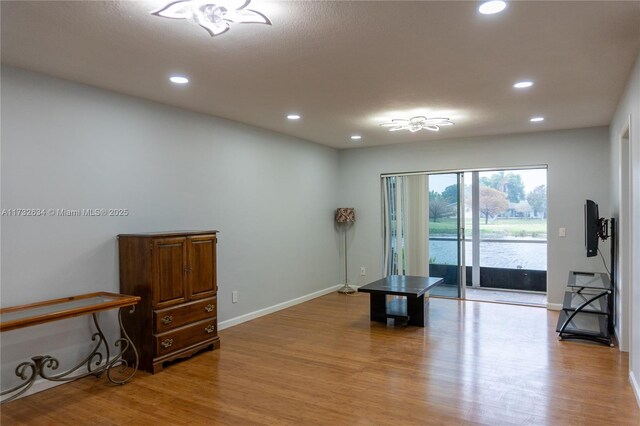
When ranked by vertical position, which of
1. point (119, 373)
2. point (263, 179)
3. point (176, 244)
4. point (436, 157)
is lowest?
point (119, 373)

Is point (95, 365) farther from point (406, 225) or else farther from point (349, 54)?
point (406, 225)

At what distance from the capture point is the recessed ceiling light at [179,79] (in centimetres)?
350

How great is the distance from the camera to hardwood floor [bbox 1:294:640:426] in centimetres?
285

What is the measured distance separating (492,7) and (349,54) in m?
1.00

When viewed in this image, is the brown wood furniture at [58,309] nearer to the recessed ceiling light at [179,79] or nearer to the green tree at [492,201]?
the recessed ceiling light at [179,79]

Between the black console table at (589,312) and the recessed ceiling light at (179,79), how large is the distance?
4442 mm

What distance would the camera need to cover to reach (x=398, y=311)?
207 inches

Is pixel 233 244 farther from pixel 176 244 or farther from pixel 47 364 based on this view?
pixel 47 364

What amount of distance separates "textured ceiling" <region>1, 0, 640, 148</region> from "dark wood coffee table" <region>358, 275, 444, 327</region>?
2071mm

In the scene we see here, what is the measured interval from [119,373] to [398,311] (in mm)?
3150

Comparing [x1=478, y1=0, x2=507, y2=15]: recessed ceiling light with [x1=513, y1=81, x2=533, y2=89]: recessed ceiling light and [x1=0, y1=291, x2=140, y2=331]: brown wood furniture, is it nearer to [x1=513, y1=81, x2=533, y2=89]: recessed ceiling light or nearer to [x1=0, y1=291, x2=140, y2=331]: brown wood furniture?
[x1=513, y1=81, x2=533, y2=89]: recessed ceiling light

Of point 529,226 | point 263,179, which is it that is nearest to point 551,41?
point 263,179

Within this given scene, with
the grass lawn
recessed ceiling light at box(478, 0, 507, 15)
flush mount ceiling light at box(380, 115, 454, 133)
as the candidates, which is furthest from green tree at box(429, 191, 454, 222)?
recessed ceiling light at box(478, 0, 507, 15)

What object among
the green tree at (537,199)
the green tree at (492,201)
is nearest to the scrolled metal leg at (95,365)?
the green tree at (492,201)
